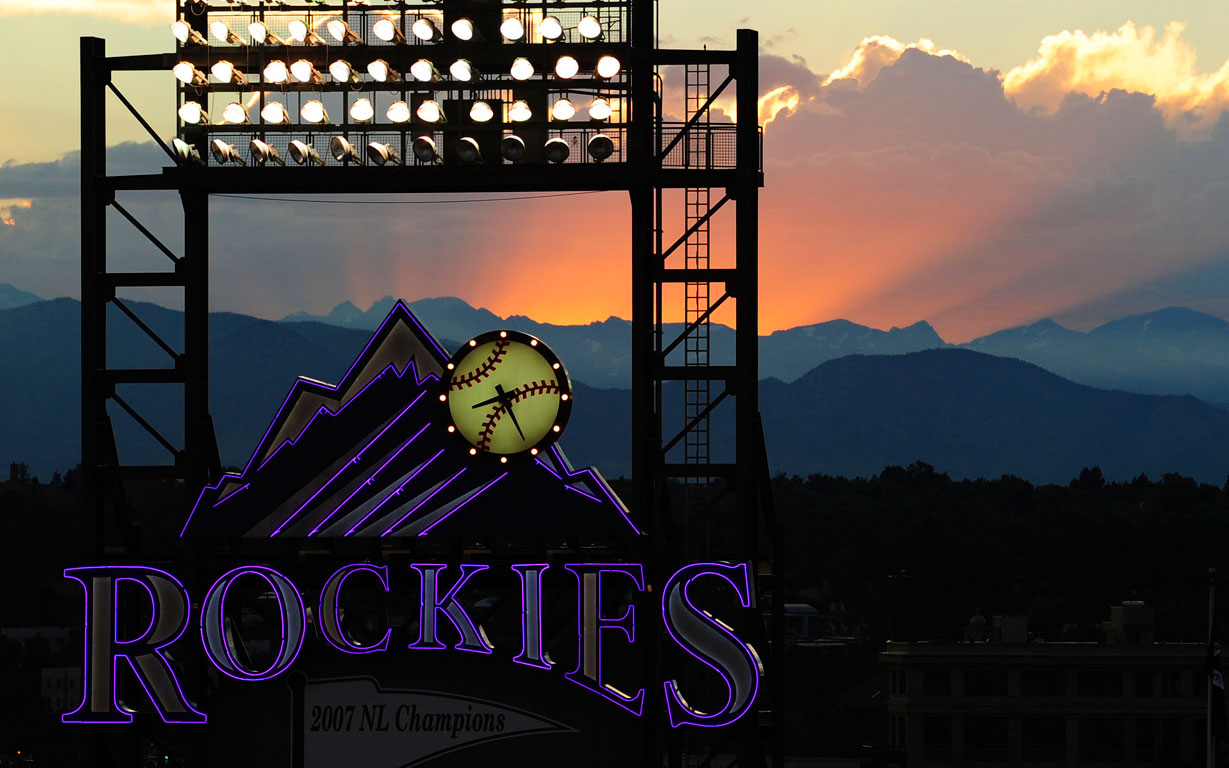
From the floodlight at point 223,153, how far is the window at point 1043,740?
288 ft

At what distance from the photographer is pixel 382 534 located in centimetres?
4297

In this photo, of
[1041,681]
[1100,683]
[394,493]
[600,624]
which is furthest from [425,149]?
[1100,683]

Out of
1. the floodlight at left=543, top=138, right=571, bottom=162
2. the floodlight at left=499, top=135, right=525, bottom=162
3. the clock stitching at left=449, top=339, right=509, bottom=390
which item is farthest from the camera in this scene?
the floodlight at left=499, top=135, right=525, bottom=162

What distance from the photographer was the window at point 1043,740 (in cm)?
12444

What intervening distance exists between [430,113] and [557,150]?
275 centimetres

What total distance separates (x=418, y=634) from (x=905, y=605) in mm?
138339

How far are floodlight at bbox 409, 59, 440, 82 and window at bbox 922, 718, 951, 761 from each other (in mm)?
85060

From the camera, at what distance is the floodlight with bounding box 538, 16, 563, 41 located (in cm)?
4484

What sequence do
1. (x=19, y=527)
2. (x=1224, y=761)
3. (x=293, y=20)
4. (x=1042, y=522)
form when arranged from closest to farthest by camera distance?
(x=293, y=20), (x=1224, y=761), (x=19, y=527), (x=1042, y=522)

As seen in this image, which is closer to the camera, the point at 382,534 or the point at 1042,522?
the point at 382,534

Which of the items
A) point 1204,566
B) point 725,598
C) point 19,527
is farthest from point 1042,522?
point 725,598

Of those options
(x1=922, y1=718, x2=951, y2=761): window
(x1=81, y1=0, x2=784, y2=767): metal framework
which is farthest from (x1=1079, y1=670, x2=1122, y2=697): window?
(x1=81, y1=0, x2=784, y2=767): metal framework

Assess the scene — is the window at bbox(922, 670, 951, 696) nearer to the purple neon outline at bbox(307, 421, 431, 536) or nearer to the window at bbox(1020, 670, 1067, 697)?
the window at bbox(1020, 670, 1067, 697)

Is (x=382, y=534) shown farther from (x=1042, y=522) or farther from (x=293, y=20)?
(x=1042, y=522)
